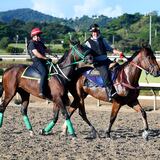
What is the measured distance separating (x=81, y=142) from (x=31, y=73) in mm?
2142

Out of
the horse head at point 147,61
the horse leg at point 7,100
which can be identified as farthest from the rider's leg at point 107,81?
the horse leg at point 7,100

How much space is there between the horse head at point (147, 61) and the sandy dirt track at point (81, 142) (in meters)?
1.42

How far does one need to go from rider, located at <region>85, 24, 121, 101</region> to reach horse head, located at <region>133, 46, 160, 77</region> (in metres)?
0.63

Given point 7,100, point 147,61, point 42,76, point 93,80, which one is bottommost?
point 7,100

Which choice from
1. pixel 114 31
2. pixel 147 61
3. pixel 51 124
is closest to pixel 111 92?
pixel 147 61

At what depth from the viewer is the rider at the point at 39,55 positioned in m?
10.9

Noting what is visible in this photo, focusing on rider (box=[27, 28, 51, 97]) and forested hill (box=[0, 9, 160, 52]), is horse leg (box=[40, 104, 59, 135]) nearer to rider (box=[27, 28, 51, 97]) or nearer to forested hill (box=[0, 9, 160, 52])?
rider (box=[27, 28, 51, 97])

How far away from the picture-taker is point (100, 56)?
37.3ft

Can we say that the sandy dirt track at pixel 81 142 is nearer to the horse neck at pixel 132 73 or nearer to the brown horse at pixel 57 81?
the brown horse at pixel 57 81

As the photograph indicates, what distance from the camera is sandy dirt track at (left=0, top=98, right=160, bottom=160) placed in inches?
332

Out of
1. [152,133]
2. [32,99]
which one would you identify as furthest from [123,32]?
[152,133]

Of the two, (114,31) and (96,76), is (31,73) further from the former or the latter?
(114,31)

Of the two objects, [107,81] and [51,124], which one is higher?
[107,81]

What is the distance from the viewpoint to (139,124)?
1330 centimetres
